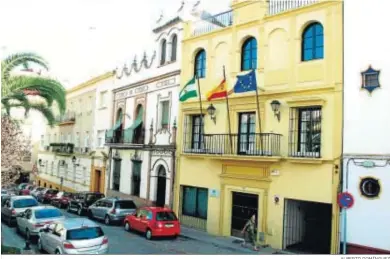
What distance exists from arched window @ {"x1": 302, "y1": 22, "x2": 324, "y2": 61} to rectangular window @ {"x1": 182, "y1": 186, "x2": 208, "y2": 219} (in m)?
5.65

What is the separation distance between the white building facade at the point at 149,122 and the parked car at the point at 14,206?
3.30 meters

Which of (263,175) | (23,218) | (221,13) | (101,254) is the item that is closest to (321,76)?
(263,175)

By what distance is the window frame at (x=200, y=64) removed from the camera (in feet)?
51.8

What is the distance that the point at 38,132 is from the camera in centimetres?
1430

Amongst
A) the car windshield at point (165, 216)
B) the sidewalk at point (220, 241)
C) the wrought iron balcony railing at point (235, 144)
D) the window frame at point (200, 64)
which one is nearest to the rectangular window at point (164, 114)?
the wrought iron balcony railing at point (235, 144)

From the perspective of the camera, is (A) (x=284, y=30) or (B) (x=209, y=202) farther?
(B) (x=209, y=202)

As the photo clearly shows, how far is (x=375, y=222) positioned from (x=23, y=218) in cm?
1024

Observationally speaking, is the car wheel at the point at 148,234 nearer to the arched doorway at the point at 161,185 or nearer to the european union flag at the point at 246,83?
the arched doorway at the point at 161,185

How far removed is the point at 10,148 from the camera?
33.6ft

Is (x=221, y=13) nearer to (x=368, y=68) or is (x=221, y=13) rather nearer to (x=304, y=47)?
(x=304, y=47)

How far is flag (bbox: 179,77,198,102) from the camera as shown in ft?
48.7

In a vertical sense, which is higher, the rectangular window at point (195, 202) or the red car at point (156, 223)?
the rectangular window at point (195, 202)

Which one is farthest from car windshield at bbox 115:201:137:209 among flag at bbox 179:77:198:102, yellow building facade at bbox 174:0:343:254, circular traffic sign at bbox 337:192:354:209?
circular traffic sign at bbox 337:192:354:209

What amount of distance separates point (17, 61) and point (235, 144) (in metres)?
6.90
